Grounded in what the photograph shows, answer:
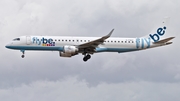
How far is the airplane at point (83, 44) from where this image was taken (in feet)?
409

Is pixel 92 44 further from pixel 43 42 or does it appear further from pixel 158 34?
pixel 158 34

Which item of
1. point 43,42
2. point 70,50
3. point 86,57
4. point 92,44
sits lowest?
point 86,57

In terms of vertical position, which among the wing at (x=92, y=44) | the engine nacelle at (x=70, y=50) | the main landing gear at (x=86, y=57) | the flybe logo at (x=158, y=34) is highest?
the flybe logo at (x=158, y=34)

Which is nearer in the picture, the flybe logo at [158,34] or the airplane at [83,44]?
the airplane at [83,44]

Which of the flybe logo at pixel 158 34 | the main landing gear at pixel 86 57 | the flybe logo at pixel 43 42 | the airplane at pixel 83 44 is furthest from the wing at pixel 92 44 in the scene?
the flybe logo at pixel 158 34

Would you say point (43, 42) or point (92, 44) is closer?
point (43, 42)

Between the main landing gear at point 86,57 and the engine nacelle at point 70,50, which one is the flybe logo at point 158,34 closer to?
the main landing gear at point 86,57

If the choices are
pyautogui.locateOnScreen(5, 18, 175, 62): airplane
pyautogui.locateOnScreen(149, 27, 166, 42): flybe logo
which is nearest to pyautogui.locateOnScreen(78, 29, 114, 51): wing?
pyautogui.locateOnScreen(5, 18, 175, 62): airplane

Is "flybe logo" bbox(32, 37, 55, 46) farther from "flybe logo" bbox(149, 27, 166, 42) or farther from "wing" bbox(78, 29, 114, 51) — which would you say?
"flybe logo" bbox(149, 27, 166, 42)

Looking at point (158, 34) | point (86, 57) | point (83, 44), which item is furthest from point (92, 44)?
point (158, 34)

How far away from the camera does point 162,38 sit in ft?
443

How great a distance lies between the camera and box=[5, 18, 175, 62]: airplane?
124812 millimetres

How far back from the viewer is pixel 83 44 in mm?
125312

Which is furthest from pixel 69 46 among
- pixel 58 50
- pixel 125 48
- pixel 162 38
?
pixel 162 38
